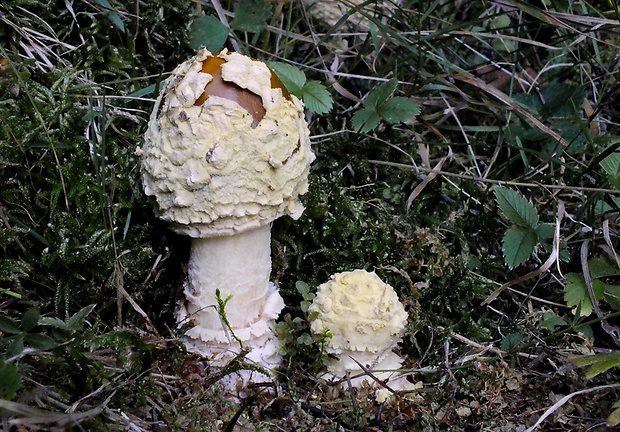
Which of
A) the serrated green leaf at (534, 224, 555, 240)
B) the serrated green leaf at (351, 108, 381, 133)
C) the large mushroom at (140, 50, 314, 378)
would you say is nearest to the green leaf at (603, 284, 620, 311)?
the serrated green leaf at (534, 224, 555, 240)

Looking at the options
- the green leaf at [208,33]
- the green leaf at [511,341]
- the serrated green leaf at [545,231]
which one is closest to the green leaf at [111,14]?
the green leaf at [208,33]

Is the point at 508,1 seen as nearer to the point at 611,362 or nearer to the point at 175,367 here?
the point at 611,362

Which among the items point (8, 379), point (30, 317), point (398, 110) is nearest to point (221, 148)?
point (30, 317)

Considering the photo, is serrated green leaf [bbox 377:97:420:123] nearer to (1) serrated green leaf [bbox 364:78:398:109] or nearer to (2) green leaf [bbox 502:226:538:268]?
(1) serrated green leaf [bbox 364:78:398:109]

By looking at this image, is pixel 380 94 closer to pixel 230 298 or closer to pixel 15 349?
pixel 230 298

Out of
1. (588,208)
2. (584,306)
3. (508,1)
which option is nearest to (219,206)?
(584,306)

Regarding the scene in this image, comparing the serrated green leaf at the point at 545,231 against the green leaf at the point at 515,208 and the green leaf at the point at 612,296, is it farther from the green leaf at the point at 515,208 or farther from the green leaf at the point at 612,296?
the green leaf at the point at 612,296

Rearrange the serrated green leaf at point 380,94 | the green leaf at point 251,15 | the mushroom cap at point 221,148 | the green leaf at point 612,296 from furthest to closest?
the green leaf at point 251,15
the serrated green leaf at point 380,94
the green leaf at point 612,296
the mushroom cap at point 221,148
